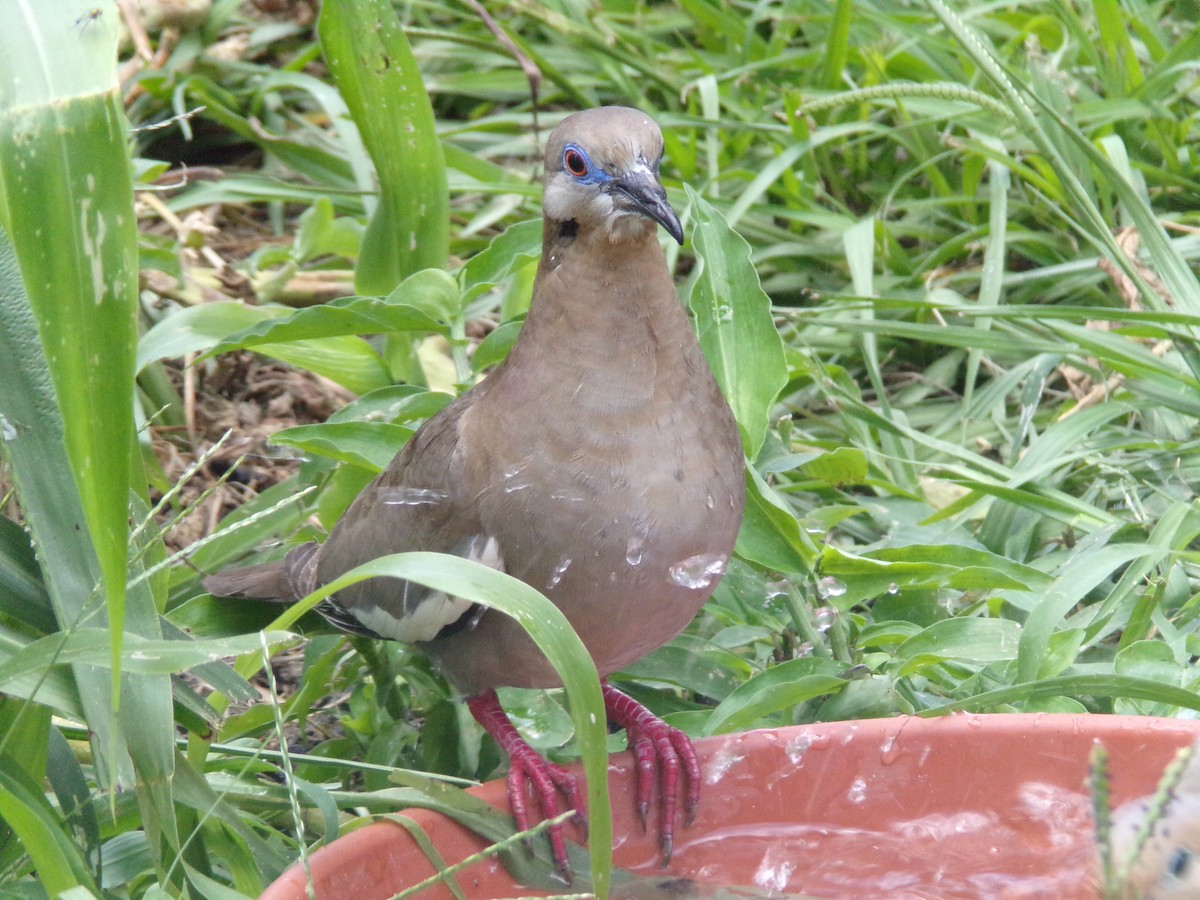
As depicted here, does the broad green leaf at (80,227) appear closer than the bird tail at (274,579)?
Yes

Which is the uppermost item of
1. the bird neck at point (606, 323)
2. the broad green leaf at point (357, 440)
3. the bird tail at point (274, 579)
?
the bird neck at point (606, 323)

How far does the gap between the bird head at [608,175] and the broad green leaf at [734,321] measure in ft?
1.48

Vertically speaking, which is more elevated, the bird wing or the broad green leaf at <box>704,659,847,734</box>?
the bird wing

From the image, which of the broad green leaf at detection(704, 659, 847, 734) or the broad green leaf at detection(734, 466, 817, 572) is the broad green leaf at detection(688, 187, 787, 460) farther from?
the broad green leaf at detection(704, 659, 847, 734)

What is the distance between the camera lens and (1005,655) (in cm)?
243

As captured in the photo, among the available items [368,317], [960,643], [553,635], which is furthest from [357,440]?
[553,635]

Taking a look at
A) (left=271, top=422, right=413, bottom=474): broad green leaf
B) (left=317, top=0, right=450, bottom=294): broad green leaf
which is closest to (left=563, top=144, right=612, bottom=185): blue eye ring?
(left=271, top=422, right=413, bottom=474): broad green leaf

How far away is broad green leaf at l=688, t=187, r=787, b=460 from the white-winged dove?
1.32 ft

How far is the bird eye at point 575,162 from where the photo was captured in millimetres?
2393

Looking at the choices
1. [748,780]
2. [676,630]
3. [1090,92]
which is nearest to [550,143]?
[676,630]

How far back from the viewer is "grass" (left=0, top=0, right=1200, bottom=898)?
1.90m

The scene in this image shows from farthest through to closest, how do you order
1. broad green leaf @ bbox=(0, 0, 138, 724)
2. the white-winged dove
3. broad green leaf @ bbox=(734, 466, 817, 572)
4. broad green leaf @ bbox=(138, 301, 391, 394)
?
broad green leaf @ bbox=(138, 301, 391, 394) → broad green leaf @ bbox=(734, 466, 817, 572) → the white-winged dove → broad green leaf @ bbox=(0, 0, 138, 724)

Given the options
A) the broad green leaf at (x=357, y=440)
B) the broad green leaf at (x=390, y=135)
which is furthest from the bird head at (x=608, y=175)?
the broad green leaf at (x=390, y=135)

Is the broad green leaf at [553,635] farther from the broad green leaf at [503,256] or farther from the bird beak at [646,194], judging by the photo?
the broad green leaf at [503,256]
